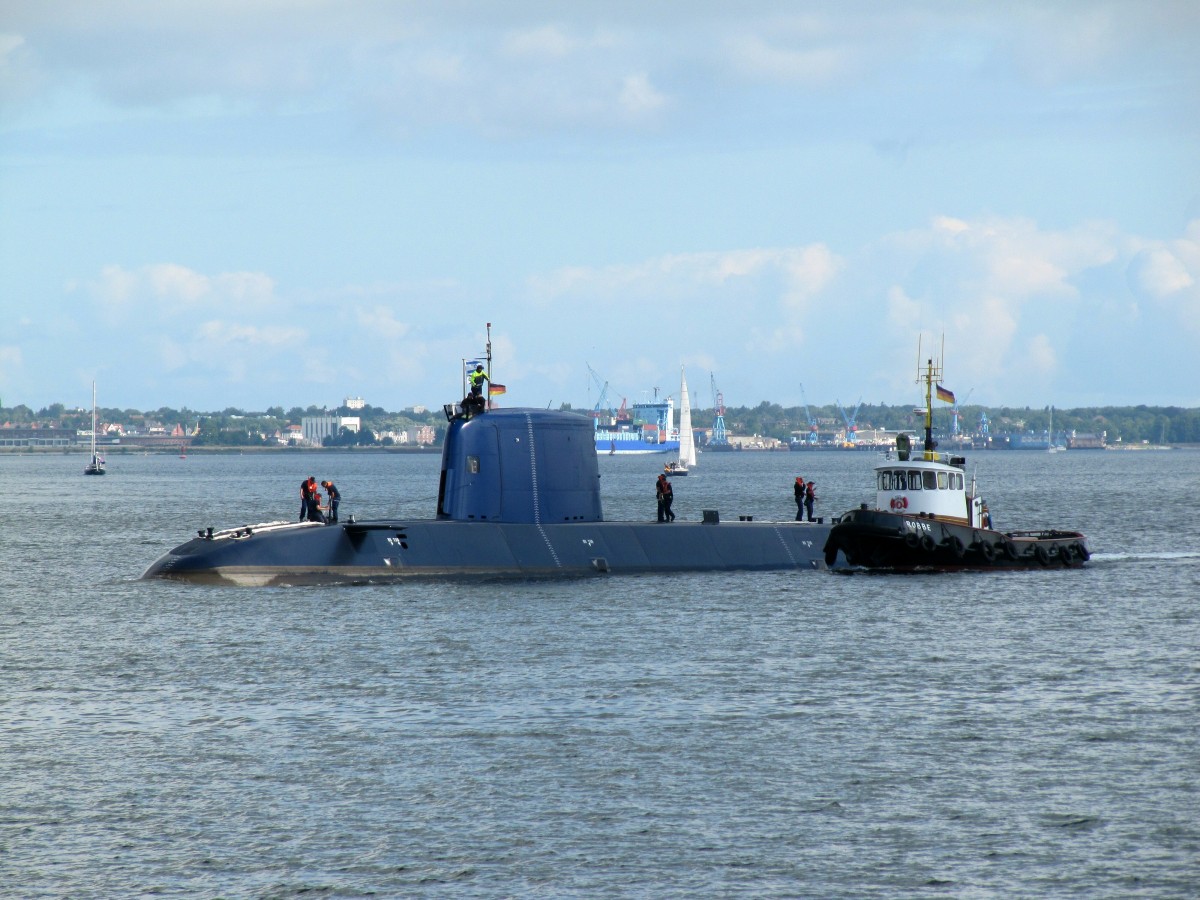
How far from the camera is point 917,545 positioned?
148ft

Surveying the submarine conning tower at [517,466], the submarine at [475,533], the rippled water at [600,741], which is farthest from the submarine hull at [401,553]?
the rippled water at [600,741]

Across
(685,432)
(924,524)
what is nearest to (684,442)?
(685,432)

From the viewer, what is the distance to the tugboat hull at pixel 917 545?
147ft

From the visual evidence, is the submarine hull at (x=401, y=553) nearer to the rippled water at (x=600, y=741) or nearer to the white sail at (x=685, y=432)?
the rippled water at (x=600, y=741)

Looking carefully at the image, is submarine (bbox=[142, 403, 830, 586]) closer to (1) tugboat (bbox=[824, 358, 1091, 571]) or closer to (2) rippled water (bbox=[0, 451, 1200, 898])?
(2) rippled water (bbox=[0, 451, 1200, 898])

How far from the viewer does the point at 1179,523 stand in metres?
79.1

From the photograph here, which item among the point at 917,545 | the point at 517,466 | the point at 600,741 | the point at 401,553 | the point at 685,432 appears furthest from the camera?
the point at 685,432

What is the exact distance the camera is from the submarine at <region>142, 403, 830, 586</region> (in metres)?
40.1

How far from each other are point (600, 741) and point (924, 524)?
81.0 feet

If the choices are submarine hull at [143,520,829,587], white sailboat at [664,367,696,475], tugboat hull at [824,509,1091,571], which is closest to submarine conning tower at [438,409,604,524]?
submarine hull at [143,520,829,587]

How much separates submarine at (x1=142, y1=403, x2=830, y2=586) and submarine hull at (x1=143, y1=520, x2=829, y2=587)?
0.09ft

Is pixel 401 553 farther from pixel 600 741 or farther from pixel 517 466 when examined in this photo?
pixel 600 741

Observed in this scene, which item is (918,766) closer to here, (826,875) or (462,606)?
(826,875)

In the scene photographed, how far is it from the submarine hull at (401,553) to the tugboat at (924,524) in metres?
6.66
